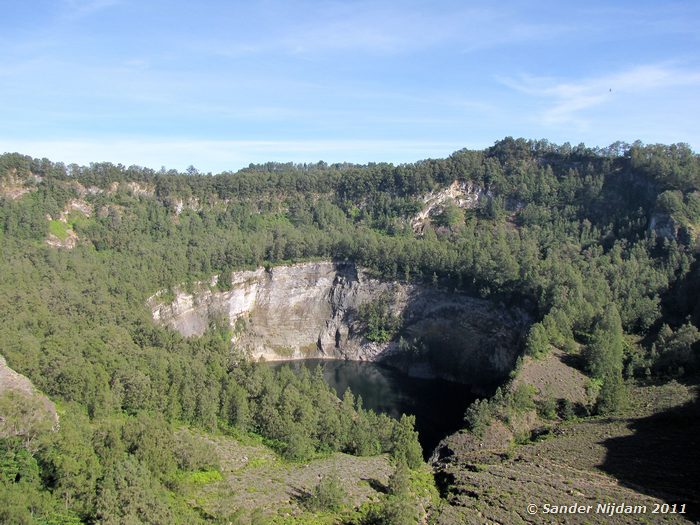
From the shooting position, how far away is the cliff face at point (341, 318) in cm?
9319

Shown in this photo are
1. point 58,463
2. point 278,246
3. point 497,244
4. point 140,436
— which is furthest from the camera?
point 278,246

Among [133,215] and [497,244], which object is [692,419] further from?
[133,215]

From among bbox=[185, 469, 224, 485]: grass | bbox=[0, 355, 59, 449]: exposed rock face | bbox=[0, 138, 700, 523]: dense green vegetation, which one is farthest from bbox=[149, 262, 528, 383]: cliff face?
bbox=[185, 469, 224, 485]: grass

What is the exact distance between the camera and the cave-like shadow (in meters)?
41.1

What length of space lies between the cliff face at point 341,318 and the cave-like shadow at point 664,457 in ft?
114

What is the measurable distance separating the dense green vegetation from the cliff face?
302cm

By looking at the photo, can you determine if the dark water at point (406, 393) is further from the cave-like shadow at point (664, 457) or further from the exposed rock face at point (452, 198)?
the exposed rock face at point (452, 198)

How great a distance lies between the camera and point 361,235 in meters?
115

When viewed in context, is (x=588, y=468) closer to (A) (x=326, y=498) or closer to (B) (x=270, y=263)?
(A) (x=326, y=498)

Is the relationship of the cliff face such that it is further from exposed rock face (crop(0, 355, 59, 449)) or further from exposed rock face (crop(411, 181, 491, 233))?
exposed rock face (crop(0, 355, 59, 449))


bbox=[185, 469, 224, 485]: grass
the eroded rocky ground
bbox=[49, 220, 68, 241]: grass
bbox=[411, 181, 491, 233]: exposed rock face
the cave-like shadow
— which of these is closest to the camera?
the eroded rocky ground

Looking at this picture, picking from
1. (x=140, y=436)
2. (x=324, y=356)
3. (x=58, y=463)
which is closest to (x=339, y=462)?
(x=140, y=436)

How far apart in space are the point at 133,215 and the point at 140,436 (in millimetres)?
80639

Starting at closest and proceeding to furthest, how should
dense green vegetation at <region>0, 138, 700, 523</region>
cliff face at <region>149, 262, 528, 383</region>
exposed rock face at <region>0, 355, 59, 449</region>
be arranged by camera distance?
1. exposed rock face at <region>0, 355, 59, 449</region>
2. dense green vegetation at <region>0, 138, 700, 523</region>
3. cliff face at <region>149, 262, 528, 383</region>
